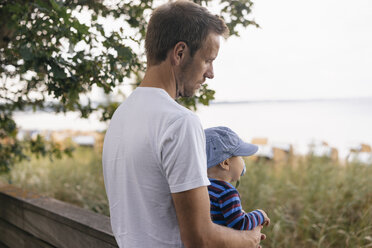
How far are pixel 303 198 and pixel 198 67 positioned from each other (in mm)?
3195

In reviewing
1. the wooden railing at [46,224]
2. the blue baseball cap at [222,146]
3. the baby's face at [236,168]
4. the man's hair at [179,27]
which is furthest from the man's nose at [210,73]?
the wooden railing at [46,224]

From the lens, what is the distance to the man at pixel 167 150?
91 cm

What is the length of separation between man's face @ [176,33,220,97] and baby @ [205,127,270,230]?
215mm

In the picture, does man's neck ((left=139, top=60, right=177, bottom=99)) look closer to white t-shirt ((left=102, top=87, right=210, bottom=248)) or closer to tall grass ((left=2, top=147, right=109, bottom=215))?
white t-shirt ((left=102, top=87, right=210, bottom=248))

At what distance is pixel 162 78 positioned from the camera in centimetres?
107

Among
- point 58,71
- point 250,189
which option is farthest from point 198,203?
point 250,189

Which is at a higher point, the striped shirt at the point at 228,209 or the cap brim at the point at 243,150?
the cap brim at the point at 243,150

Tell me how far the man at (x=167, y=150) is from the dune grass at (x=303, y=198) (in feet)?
7.23

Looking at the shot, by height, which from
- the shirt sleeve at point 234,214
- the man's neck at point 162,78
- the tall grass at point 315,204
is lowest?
the tall grass at point 315,204

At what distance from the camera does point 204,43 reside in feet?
3.50

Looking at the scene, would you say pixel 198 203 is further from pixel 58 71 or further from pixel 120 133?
pixel 58 71

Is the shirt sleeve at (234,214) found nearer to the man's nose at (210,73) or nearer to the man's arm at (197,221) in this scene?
the man's arm at (197,221)

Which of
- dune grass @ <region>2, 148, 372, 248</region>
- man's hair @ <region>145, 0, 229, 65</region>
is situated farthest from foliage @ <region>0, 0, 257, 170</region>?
dune grass @ <region>2, 148, 372, 248</region>

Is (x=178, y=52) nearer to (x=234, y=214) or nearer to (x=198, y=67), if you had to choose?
(x=198, y=67)
